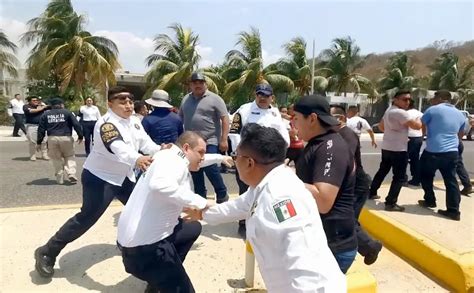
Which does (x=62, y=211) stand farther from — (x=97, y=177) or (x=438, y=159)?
(x=438, y=159)

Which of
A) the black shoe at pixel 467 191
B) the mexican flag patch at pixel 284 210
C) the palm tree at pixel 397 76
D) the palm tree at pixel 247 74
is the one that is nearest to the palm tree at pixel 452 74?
the palm tree at pixel 397 76

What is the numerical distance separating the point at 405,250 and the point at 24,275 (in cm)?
365

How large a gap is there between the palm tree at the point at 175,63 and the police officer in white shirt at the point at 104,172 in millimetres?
19850

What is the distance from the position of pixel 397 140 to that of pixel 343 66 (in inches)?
1015

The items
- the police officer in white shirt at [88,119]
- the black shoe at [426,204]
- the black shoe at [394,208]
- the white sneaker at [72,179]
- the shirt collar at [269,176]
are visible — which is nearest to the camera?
the shirt collar at [269,176]

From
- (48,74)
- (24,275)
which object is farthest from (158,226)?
(48,74)

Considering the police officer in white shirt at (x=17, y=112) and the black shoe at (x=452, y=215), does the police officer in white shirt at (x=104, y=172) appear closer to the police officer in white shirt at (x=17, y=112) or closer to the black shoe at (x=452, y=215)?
the black shoe at (x=452, y=215)

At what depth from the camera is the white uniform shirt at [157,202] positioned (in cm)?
237

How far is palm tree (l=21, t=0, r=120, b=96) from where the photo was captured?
20.3 metres

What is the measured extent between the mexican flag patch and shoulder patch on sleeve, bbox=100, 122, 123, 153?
1994mm

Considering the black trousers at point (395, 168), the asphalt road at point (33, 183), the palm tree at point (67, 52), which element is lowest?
the asphalt road at point (33, 183)

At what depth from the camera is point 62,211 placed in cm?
485

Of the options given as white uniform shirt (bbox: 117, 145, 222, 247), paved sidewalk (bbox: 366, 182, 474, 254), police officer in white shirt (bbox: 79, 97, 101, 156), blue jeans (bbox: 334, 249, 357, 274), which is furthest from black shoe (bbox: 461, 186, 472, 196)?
police officer in white shirt (bbox: 79, 97, 101, 156)

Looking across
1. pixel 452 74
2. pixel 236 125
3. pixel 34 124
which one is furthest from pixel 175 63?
pixel 452 74
